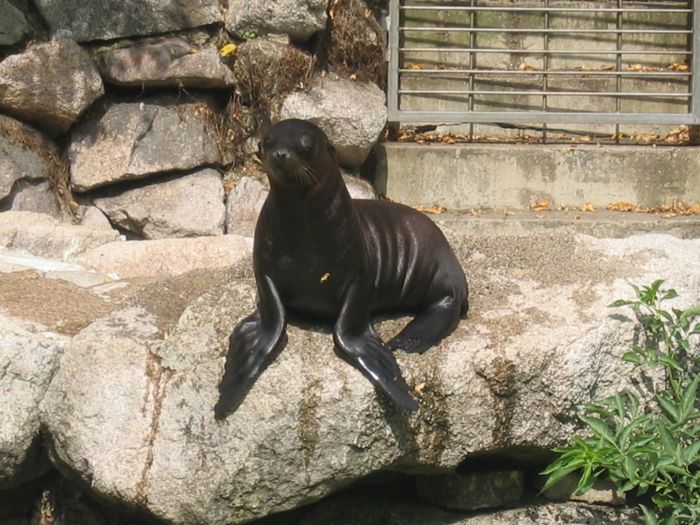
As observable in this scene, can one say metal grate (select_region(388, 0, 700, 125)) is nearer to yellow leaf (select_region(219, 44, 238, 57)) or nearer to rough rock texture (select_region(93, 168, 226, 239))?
yellow leaf (select_region(219, 44, 238, 57))

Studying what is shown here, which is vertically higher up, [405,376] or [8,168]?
[8,168]

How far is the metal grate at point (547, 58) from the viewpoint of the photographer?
11164 mm

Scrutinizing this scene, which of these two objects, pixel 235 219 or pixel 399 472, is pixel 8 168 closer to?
pixel 235 219

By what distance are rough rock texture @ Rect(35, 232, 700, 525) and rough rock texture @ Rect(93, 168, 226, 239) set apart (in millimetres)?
3974

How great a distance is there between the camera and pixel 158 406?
552 centimetres

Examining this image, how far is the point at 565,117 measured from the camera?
10969mm

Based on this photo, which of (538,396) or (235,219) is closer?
(538,396)

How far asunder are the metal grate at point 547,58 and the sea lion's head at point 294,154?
585 cm

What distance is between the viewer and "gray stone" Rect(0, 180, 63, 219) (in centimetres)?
982

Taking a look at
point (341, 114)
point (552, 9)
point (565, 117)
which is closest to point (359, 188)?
point (341, 114)

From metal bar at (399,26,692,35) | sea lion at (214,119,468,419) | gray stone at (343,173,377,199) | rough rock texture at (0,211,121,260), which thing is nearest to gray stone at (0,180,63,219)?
rough rock texture at (0,211,121,260)

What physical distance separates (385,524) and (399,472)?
0.83ft

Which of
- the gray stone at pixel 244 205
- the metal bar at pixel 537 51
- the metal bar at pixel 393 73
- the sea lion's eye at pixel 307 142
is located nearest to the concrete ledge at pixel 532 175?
the metal bar at pixel 393 73

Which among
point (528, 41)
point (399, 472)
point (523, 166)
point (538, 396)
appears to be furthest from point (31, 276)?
point (528, 41)
